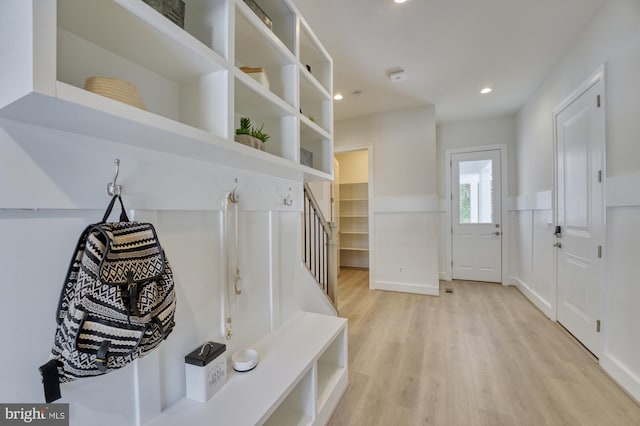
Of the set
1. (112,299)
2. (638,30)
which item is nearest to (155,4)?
(112,299)

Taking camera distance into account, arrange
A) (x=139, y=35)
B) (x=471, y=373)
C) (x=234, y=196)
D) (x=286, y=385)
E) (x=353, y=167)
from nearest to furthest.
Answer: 1. (x=139, y=35)
2. (x=286, y=385)
3. (x=234, y=196)
4. (x=471, y=373)
5. (x=353, y=167)

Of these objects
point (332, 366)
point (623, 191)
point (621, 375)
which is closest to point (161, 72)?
point (332, 366)

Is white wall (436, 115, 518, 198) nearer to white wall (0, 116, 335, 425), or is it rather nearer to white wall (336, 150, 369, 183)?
white wall (336, 150, 369, 183)

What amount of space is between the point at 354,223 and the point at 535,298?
10.3ft

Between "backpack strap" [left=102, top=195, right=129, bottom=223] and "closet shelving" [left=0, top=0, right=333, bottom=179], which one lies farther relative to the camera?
"backpack strap" [left=102, top=195, right=129, bottom=223]

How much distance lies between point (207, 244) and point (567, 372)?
2.59m

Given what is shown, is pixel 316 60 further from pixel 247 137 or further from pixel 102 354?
pixel 102 354

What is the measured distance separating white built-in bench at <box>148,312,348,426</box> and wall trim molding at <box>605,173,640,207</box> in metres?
1.99

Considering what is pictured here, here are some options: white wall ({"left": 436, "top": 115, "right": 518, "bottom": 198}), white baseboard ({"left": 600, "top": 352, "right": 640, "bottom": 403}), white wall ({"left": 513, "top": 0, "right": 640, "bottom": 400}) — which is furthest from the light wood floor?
white wall ({"left": 436, "top": 115, "right": 518, "bottom": 198})

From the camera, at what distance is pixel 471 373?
1.94m

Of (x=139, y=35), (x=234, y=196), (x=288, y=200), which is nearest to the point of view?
(x=139, y=35)

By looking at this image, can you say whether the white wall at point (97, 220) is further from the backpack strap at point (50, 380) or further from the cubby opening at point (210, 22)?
the cubby opening at point (210, 22)

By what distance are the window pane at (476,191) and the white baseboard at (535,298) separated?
3.21 feet

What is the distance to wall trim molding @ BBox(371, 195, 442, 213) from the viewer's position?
365cm
